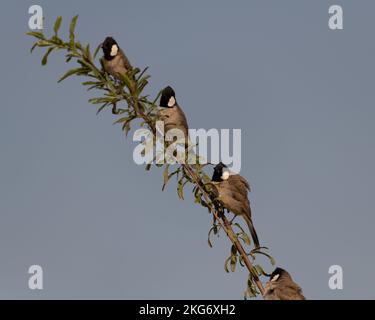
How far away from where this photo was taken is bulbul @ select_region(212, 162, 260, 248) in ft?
23.4

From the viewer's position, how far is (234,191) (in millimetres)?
7340

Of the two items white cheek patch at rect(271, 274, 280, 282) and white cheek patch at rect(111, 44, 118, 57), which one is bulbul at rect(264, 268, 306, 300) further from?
white cheek patch at rect(111, 44, 118, 57)

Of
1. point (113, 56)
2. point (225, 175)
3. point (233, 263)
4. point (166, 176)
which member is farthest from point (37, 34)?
point (113, 56)

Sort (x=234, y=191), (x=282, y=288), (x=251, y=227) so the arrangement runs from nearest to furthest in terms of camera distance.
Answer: (x=282, y=288), (x=234, y=191), (x=251, y=227)

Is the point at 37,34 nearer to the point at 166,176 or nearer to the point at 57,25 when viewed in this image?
the point at 57,25

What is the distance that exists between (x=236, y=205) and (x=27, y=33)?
13.5ft

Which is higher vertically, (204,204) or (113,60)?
(113,60)

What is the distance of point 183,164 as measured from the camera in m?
3.17

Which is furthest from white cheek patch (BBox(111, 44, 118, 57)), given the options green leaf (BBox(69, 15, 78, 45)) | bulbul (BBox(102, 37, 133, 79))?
green leaf (BBox(69, 15, 78, 45))

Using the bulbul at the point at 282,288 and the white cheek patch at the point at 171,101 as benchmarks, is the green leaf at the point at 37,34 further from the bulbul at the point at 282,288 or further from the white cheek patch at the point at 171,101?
the white cheek patch at the point at 171,101

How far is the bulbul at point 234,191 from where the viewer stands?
A: 714 centimetres

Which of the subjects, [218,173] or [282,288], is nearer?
[282,288]
